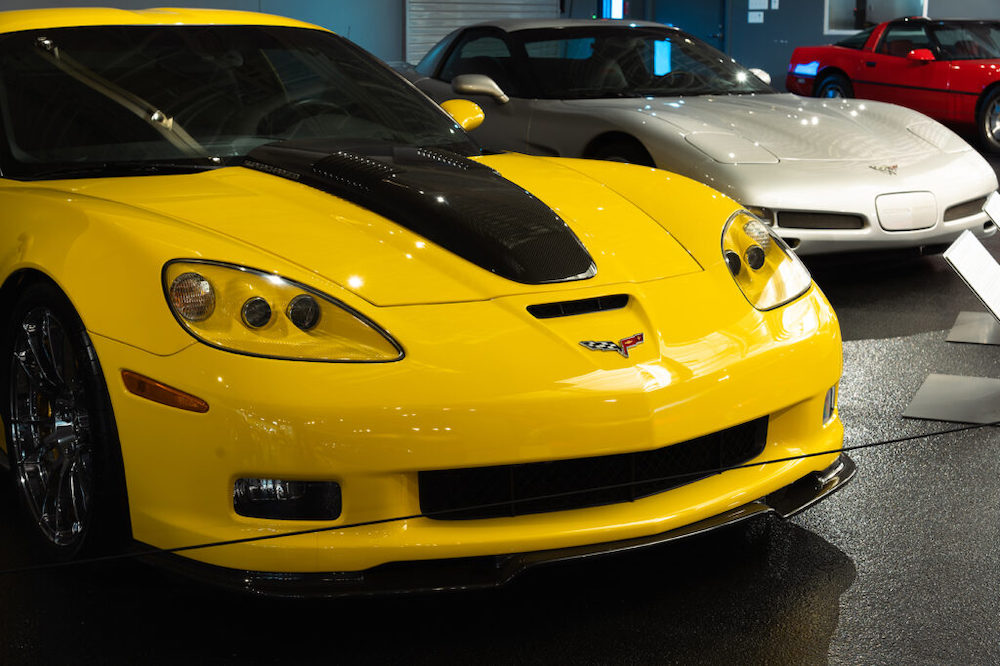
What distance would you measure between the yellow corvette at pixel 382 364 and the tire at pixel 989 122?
8.68m

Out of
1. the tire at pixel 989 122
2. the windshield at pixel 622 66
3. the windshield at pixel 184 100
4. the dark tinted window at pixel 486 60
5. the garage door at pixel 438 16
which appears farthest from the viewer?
the garage door at pixel 438 16

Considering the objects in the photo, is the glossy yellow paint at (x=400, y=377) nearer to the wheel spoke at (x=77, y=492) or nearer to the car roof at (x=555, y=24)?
the wheel spoke at (x=77, y=492)

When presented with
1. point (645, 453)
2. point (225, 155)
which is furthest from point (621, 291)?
point (225, 155)

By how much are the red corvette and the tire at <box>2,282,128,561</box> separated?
979cm

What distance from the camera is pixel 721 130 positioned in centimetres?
520

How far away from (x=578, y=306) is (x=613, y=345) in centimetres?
14

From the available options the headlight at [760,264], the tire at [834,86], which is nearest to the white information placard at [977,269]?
the headlight at [760,264]

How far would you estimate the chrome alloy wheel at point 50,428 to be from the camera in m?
2.29

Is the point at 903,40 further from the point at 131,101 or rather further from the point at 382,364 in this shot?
the point at 382,364

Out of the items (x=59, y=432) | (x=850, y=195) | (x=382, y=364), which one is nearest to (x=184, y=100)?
(x=59, y=432)

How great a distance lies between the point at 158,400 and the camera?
203cm

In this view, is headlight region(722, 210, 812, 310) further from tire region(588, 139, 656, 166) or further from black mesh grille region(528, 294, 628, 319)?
tire region(588, 139, 656, 166)

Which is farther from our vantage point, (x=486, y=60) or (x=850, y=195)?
(x=486, y=60)

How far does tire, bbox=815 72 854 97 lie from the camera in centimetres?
1180
